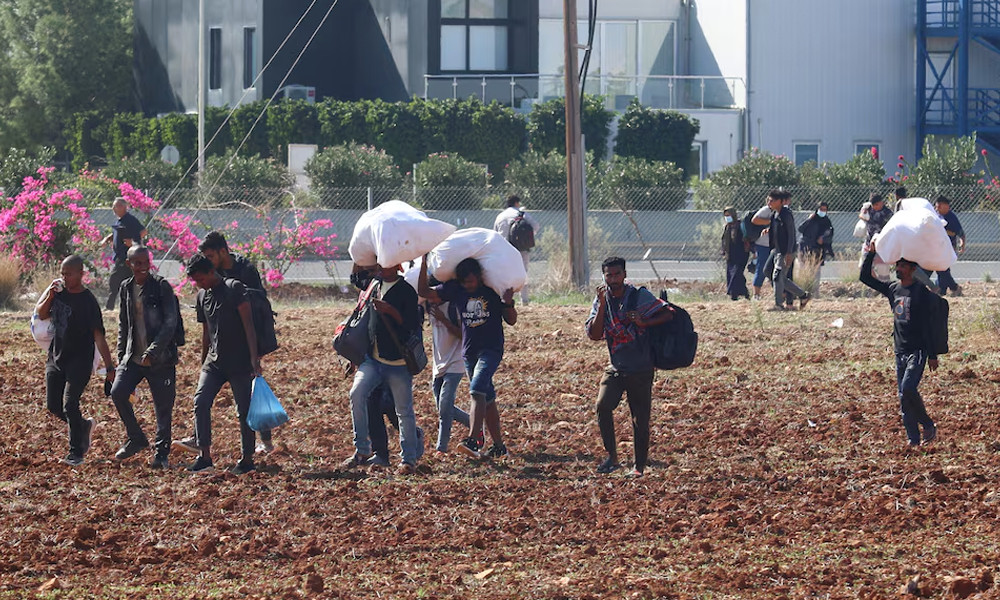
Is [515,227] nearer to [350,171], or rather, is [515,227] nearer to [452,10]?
[350,171]

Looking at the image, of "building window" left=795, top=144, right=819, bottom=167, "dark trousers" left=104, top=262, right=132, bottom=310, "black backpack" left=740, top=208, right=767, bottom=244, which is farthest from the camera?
"building window" left=795, top=144, right=819, bottom=167

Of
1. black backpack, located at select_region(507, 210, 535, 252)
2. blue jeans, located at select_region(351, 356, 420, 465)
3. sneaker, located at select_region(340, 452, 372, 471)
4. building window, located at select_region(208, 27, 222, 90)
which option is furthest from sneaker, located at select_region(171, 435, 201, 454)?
building window, located at select_region(208, 27, 222, 90)

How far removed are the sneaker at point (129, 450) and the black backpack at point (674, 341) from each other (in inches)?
133

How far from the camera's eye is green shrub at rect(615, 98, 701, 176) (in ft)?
123

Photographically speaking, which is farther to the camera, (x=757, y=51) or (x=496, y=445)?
(x=757, y=51)

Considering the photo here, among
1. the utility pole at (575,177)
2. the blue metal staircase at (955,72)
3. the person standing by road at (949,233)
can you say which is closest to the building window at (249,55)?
the blue metal staircase at (955,72)

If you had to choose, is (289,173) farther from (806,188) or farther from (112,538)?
(112,538)

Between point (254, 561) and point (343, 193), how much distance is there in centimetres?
2108

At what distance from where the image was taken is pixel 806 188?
27781 millimetres

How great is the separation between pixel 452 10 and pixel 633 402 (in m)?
34.2

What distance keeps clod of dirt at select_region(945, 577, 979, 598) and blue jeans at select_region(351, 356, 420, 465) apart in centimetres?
377

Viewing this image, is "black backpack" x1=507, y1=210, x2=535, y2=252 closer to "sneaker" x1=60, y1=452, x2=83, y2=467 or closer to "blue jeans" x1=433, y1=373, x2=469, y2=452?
"blue jeans" x1=433, y1=373, x2=469, y2=452

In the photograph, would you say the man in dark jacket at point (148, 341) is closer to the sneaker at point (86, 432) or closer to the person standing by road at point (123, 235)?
the sneaker at point (86, 432)

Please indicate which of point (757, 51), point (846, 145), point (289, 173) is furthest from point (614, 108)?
point (289, 173)
